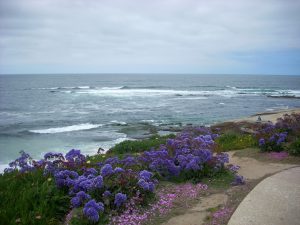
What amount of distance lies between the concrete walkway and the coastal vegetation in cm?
34

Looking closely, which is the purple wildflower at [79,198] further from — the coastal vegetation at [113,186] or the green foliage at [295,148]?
the green foliage at [295,148]

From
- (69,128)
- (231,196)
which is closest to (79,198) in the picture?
(231,196)

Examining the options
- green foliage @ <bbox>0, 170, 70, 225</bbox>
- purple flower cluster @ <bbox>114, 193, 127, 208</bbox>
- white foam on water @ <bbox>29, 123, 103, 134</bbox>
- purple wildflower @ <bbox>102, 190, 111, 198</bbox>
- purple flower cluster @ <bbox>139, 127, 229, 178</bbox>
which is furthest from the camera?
white foam on water @ <bbox>29, 123, 103, 134</bbox>

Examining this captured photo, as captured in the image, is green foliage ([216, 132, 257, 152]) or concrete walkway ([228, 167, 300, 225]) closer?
concrete walkway ([228, 167, 300, 225])

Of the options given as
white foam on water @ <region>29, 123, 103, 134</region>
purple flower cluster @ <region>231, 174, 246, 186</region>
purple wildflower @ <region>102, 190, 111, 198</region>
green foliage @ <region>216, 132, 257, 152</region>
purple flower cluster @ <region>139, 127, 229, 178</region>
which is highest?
purple flower cluster @ <region>139, 127, 229, 178</region>

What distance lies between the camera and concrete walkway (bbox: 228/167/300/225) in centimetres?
419

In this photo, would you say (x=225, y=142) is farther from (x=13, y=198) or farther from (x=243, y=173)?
(x=13, y=198)

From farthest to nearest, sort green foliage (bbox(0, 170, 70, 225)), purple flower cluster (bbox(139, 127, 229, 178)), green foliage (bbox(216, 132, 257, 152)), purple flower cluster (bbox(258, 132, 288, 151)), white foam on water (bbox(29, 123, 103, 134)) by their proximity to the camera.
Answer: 1. white foam on water (bbox(29, 123, 103, 134))
2. green foliage (bbox(216, 132, 257, 152))
3. purple flower cluster (bbox(258, 132, 288, 151))
4. purple flower cluster (bbox(139, 127, 229, 178))
5. green foliage (bbox(0, 170, 70, 225))

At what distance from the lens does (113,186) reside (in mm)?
4980

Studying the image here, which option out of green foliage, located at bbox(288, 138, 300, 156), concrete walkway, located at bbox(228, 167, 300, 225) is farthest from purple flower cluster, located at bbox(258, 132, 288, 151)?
concrete walkway, located at bbox(228, 167, 300, 225)

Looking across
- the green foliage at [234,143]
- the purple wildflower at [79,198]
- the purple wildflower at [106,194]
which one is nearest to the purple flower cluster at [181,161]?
the purple wildflower at [106,194]

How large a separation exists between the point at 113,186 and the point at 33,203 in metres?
1.18

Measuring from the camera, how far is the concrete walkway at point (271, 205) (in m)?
4.19

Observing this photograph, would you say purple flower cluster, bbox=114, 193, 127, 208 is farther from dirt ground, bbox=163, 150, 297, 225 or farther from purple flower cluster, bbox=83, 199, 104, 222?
dirt ground, bbox=163, 150, 297, 225
